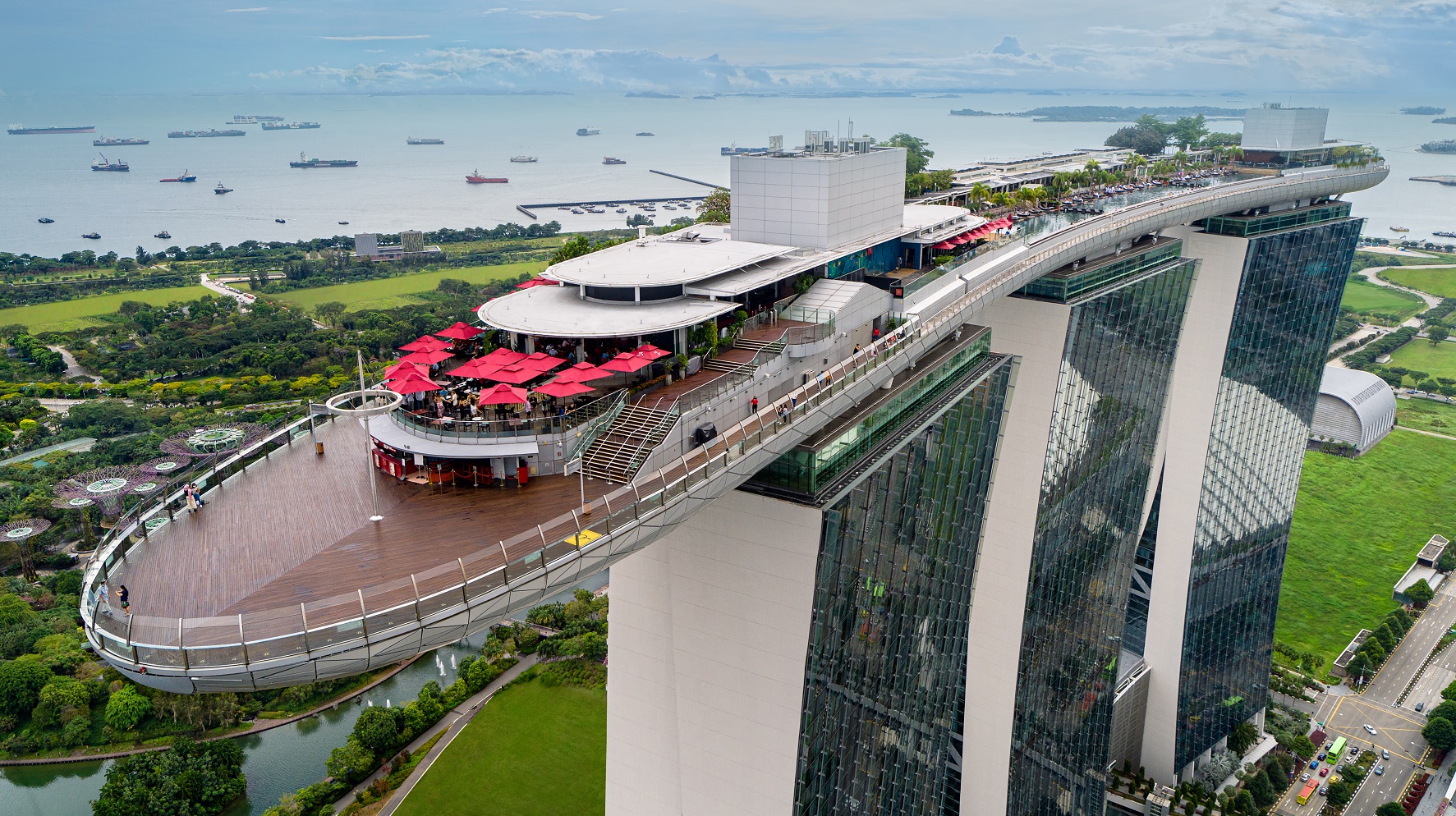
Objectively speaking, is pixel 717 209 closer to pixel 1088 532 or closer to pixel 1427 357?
pixel 1088 532

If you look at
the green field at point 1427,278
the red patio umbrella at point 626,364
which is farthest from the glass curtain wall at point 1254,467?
the green field at point 1427,278

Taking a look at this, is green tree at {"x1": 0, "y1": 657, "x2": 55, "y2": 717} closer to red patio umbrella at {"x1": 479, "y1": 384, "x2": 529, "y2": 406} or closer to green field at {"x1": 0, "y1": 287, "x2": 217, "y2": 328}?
red patio umbrella at {"x1": 479, "y1": 384, "x2": 529, "y2": 406}

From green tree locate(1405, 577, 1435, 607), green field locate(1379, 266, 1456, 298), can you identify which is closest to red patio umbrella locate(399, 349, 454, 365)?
green tree locate(1405, 577, 1435, 607)

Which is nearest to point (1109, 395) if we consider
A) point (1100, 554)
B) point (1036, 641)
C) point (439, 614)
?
point (1100, 554)

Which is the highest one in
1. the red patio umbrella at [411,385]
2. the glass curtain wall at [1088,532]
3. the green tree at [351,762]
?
the red patio umbrella at [411,385]

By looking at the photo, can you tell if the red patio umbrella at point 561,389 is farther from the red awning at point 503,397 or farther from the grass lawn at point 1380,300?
the grass lawn at point 1380,300

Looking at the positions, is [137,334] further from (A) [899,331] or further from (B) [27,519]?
(A) [899,331]
